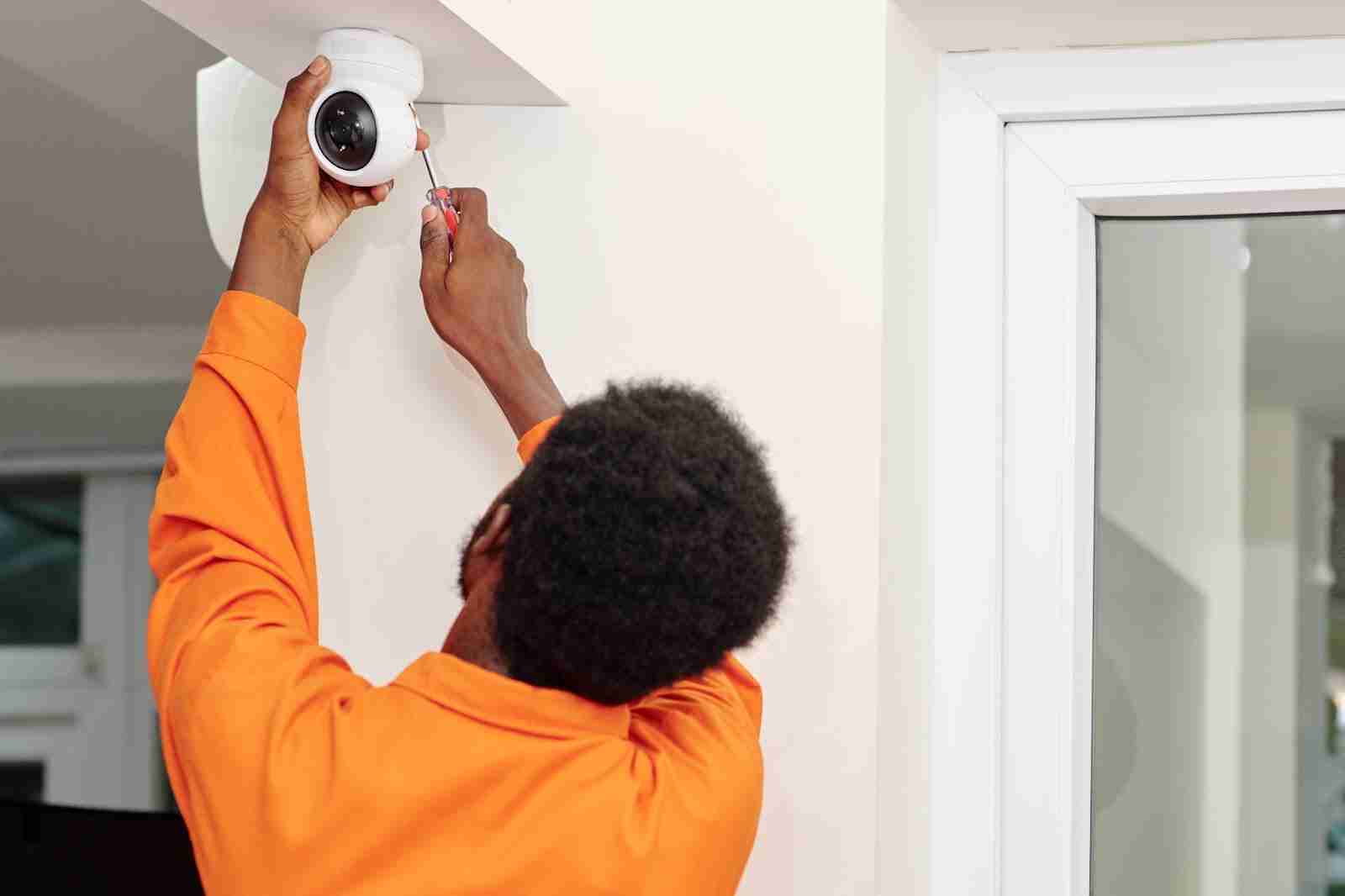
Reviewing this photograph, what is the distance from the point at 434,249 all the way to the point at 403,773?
443 mm

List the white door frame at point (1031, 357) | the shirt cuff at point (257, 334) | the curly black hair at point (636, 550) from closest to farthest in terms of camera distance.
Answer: the curly black hair at point (636, 550), the shirt cuff at point (257, 334), the white door frame at point (1031, 357)

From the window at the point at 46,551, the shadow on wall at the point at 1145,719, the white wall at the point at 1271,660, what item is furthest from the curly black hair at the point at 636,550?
the window at the point at 46,551

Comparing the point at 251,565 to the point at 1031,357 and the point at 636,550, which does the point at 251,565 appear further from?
the point at 1031,357

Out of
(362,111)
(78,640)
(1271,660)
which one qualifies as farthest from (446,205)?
(78,640)

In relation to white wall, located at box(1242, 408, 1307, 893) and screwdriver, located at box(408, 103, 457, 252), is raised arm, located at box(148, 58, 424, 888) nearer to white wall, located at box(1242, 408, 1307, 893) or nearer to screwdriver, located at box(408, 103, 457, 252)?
screwdriver, located at box(408, 103, 457, 252)

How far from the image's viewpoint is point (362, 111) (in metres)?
1.00


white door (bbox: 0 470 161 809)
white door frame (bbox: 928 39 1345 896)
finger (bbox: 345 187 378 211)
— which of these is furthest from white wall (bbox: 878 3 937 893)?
white door (bbox: 0 470 161 809)

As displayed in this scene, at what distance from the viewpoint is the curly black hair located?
804 mm

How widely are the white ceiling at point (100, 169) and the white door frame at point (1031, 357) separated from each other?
1097 millimetres

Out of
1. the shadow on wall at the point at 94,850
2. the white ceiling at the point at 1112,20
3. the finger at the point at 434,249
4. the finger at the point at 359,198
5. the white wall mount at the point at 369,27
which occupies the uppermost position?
the white ceiling at the point at 1112,20

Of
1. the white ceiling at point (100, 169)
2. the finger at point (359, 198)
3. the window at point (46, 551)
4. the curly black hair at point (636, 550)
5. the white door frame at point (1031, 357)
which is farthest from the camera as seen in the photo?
the window at point (46, 551)

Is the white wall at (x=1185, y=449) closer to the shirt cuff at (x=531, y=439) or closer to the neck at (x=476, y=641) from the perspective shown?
the shirt cuff at (x=531, y=439)

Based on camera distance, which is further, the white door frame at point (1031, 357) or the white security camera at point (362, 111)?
the white door frame at point (1031, 357)

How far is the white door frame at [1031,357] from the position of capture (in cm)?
117
